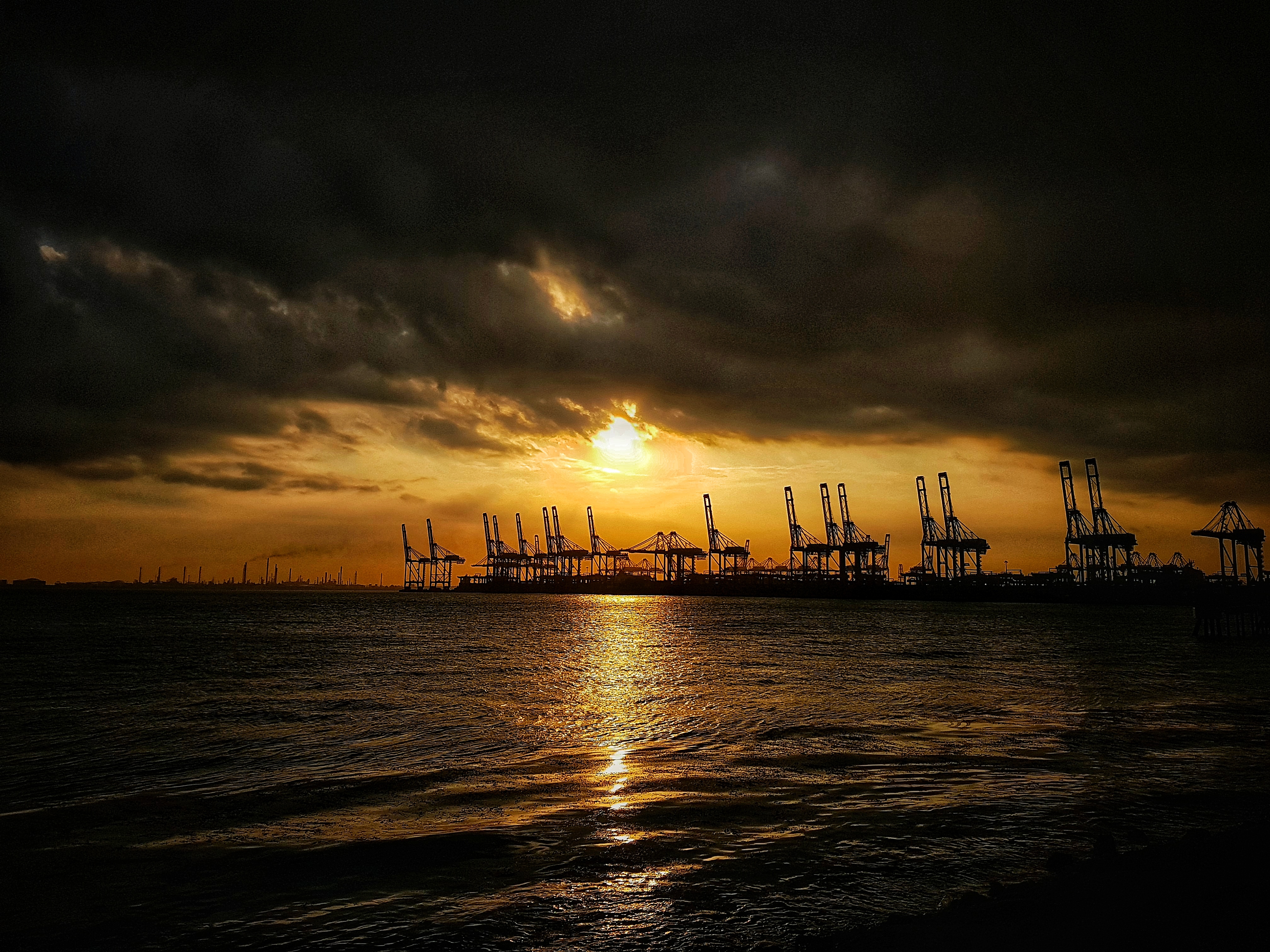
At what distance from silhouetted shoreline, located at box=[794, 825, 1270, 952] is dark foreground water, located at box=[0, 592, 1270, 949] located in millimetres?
682

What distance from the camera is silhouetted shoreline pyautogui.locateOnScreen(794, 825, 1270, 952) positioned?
569 centimetres

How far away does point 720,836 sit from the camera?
31.4 feet

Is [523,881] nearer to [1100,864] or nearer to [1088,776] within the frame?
[1100,864]

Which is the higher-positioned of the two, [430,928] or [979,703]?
[430,928]

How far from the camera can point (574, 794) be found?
12.1m

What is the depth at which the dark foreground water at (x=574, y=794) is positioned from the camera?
7438 mm

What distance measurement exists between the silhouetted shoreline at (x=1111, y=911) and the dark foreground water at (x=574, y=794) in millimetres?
682

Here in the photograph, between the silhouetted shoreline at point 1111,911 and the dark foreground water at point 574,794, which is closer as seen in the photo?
the silhouetted shoreline at point 1111,911

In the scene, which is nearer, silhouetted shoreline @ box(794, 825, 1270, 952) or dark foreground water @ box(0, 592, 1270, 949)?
silhouetted shoreline @ box(794, 825, 1270, 952)

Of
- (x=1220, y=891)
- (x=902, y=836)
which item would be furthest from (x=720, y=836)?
(x=1220, y=891)

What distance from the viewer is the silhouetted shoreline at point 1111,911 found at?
5.69m

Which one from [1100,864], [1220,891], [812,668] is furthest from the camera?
[812,668]

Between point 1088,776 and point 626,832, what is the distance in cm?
843

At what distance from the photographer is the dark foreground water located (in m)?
7.44
